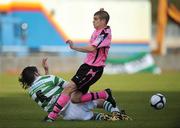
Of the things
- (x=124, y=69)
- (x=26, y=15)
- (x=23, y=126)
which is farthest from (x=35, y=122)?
(x=26, y=15)

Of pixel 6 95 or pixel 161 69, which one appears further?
pixel 161 69

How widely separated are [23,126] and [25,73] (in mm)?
1269

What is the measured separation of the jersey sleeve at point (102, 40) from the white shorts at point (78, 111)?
100cm

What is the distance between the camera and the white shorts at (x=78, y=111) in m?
11.8

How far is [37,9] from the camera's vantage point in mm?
47156

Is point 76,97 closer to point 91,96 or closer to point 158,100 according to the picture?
point 91,96

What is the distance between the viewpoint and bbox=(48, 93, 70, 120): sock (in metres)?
11.5

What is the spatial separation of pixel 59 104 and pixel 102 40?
3.94 feet

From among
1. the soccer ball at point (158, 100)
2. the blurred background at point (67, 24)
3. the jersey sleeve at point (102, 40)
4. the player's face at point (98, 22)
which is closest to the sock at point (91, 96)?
the jersey sleeve at point (102, 40)

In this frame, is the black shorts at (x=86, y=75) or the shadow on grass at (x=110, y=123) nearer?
the shadow on grass at (x=110, y=123)

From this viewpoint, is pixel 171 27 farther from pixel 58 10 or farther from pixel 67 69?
pixel 67 69

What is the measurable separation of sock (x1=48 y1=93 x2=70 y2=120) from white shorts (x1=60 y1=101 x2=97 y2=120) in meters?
0.25

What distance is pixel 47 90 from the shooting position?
11875 mm

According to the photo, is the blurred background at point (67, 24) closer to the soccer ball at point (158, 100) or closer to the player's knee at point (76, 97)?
the soccer ball at point (158, 100)
